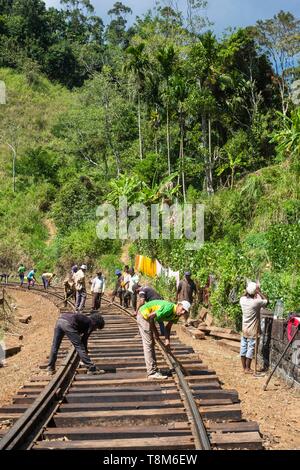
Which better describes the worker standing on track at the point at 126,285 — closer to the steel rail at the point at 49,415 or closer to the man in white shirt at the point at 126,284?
the man in white shirt at the point at 126,284

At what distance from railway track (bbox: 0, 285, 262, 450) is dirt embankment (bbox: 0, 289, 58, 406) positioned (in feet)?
→ 2.90

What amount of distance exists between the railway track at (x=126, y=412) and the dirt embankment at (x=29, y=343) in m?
0.88

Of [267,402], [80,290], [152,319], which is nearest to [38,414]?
[152,319]

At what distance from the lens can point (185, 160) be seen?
34.3 meters

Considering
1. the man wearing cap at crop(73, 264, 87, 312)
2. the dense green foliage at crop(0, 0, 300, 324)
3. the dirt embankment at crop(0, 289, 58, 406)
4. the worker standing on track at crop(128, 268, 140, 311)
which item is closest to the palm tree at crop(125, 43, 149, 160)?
the dense green foliage at crop(0, 0, 300, 324)

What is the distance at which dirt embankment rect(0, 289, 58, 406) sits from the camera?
9.88 meters

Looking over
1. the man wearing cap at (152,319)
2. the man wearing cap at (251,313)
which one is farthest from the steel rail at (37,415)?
the man wearing cap at (251,313)

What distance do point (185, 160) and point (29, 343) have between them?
20.8 m

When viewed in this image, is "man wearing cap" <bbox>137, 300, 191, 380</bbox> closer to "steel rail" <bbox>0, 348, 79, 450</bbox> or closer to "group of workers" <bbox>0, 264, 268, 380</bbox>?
"group of workers" <bbox>0, 264, 268, 380</bbox>

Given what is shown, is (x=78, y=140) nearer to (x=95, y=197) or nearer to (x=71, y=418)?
(x=95, y=197)

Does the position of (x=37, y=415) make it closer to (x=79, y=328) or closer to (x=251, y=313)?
(x=79, y=328)

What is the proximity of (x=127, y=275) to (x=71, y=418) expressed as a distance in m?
12.5
